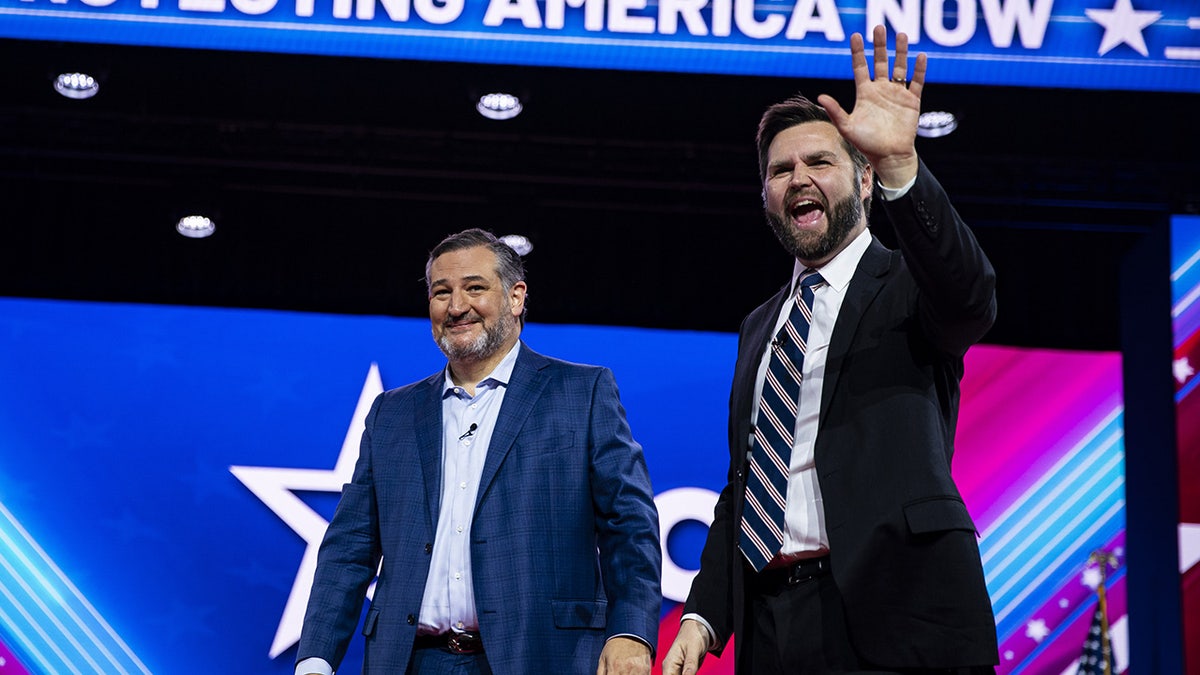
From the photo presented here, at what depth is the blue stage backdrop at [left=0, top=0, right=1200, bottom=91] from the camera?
521 cm

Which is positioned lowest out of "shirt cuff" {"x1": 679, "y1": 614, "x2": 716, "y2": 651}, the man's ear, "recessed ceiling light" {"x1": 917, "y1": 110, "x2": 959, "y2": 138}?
"shirt cuff" {"x1": 679, "y1": 614, "x2": 716, "y2": 651}

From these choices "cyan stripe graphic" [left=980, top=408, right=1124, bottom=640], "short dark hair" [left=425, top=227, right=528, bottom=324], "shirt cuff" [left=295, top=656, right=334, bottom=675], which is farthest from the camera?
"cyan stripe graphic" [left=980, top=408, right=1124, bottom=640]

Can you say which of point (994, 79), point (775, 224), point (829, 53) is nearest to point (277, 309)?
point (829, 53)

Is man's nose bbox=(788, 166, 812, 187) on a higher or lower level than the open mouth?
higher

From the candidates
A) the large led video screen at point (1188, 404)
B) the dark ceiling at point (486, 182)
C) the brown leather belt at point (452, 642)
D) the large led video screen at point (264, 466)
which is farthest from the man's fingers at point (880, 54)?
the large led video screen at point (264, 466)

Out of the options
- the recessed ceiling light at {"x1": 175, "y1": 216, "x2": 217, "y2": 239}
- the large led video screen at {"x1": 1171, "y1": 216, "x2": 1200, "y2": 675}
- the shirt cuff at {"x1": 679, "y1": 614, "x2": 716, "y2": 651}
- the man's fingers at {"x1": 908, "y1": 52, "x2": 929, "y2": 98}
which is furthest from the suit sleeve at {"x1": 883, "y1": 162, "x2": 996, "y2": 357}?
the recessed ceiling light at {"x1": 175, "y1": 216, "x2": 217, "y2": 239}

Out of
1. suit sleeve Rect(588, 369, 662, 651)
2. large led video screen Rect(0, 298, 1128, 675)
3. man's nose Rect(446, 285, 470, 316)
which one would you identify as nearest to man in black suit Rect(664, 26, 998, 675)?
suit sleeve Rect(588, 369, 662, 651)

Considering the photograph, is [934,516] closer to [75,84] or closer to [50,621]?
[75,84]

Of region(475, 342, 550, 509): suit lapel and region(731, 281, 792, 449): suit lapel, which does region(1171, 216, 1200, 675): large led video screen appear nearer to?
region(475, 342, 550, 509): suit lapel

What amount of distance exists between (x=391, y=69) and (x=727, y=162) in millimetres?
1638

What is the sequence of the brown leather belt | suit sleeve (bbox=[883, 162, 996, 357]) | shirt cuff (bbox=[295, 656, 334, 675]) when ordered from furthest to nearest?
shirt cuff (bbox=[295, 656, 334, 675]), the brown leather belt, suit sleeve (bbox=[883, 162, 996, 357])

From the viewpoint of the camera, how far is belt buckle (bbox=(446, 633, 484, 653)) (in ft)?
9.42

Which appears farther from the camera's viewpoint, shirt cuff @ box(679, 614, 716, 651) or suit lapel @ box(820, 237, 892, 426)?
shirt cuff @ box(679, 614, 716, 651)

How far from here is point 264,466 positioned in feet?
21.2
